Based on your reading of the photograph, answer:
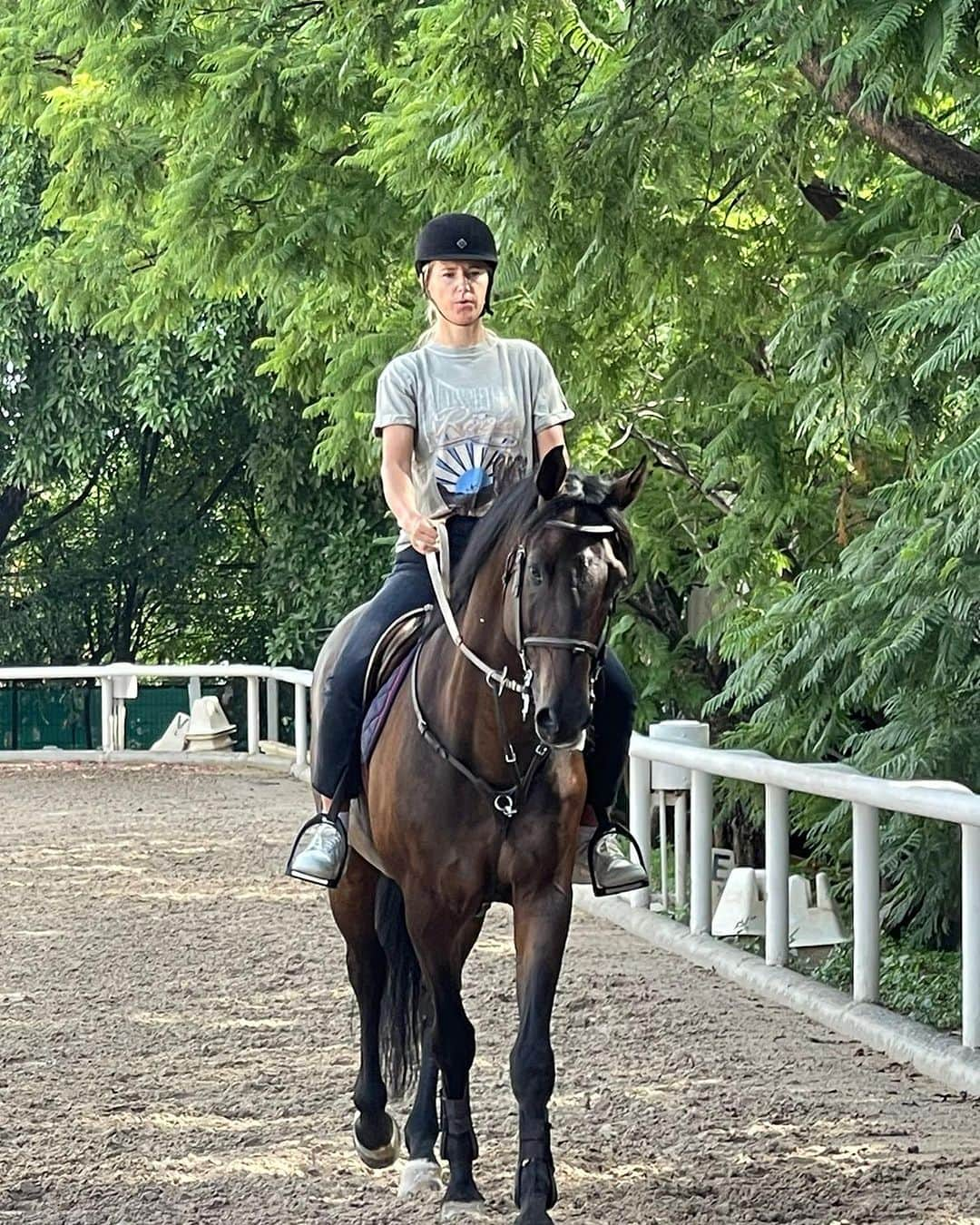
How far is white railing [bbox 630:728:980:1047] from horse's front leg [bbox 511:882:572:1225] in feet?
7.96

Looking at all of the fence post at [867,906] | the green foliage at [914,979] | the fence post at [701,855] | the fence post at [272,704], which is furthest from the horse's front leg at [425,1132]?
the fence post at [272,704]

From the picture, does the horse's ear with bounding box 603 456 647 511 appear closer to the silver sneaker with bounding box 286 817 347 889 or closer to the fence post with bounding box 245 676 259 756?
the silver sneaker with bounding box 286 817 347 889

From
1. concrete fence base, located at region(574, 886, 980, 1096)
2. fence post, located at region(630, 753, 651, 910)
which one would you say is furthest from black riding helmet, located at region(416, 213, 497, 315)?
fence post, located at region(630, 753, 651, 910)

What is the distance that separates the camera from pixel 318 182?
14.9 meters

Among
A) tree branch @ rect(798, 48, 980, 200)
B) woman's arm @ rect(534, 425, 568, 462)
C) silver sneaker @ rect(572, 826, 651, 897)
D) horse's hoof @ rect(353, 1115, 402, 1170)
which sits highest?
tree branch @ rect(798, 48, 980, 200)

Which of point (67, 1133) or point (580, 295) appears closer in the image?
point (67, 1133)

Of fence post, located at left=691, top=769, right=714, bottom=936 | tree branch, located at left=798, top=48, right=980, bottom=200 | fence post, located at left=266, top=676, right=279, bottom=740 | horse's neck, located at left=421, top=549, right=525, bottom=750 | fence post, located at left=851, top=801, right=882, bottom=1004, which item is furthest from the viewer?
fence post, located at left=266, top=676, right=279, bottom=740

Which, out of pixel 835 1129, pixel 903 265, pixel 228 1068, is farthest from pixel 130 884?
pixel 835 1129

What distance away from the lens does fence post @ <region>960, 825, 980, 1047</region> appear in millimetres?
7273

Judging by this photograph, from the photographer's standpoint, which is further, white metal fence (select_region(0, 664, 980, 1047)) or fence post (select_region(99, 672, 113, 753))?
fence post (select_region(99, 672, 113, 753))

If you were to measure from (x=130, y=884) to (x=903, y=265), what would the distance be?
6695 millimetres

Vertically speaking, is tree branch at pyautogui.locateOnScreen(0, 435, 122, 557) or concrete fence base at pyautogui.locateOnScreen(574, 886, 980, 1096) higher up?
tree branch at pyautogui.locateOnScreen(0, 435, 122, 557)

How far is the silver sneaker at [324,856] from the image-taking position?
620cm

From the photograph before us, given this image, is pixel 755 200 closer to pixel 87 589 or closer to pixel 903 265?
pixel 903 265
